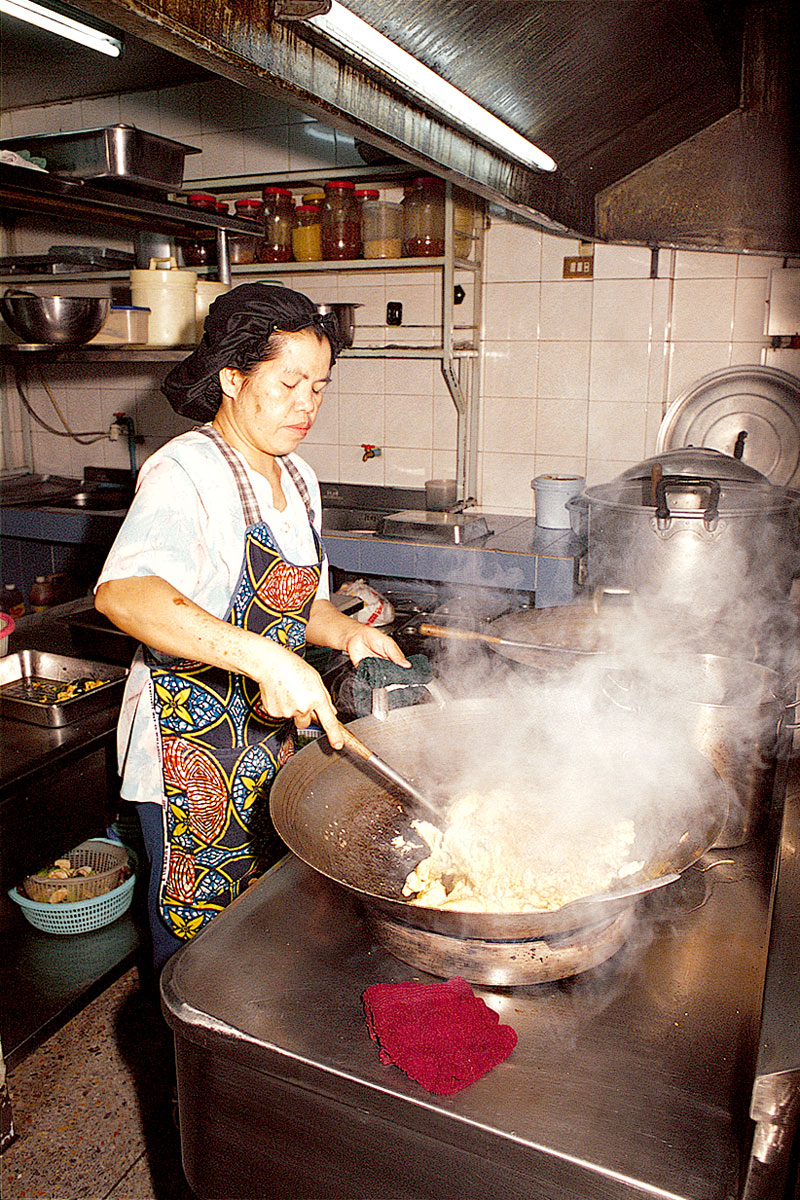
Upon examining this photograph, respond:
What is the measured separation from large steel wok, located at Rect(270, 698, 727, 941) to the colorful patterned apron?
53 centimetres

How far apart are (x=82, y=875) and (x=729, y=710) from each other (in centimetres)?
191

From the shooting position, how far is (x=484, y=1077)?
2.91ft

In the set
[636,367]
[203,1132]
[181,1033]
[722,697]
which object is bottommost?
[203,1132]

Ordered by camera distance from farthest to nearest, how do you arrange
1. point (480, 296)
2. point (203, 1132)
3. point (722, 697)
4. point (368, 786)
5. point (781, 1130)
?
point (480, 296)
point (722, 697)
point (368, 786)
point (203, 1132)
point (781, 1130)

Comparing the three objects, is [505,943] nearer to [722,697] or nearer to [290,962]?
[290,962]

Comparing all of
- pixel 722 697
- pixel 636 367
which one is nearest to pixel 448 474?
pixel 636 367

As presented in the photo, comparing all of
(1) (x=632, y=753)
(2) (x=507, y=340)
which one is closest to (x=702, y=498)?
(1) (x=632, y=753)

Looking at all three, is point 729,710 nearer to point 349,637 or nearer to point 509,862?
point 509,862

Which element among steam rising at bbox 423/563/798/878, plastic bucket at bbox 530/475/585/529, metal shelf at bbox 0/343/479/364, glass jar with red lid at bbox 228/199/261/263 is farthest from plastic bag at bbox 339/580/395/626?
glass jar with red lid at bbox 228/199/261/263

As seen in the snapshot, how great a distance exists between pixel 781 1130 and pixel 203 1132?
66 centimetres

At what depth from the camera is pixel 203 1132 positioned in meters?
1.01

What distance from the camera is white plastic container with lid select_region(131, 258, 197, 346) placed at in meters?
2.99

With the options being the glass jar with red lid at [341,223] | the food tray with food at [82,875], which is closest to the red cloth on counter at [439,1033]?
the food tray with food at [82,875]

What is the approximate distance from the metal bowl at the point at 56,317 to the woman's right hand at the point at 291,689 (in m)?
2.22
